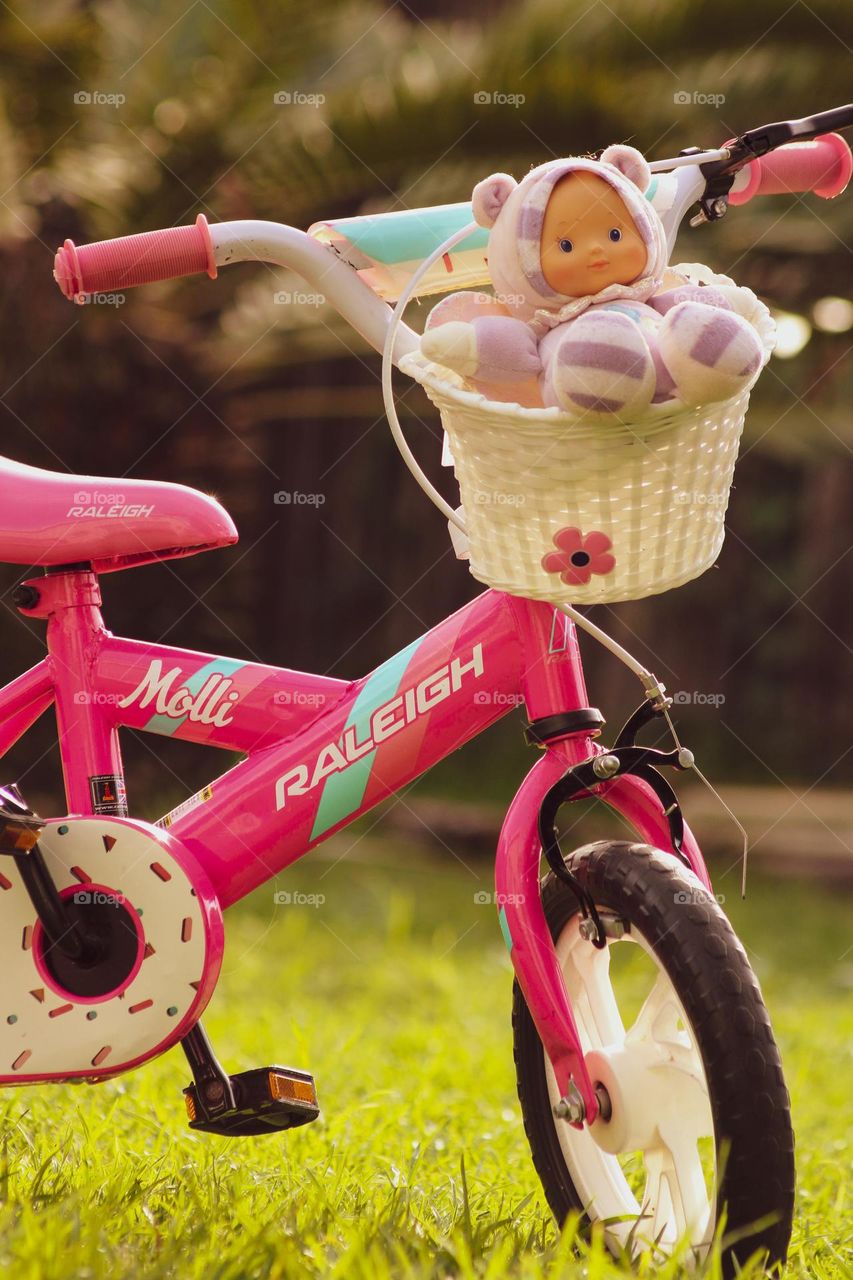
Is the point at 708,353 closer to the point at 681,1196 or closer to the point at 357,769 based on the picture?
the point at 357,769

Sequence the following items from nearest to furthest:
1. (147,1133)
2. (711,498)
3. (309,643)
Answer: (711,498) → (147,1133) → (309,643)

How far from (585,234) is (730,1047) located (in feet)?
2.99

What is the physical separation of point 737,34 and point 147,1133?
4.31m

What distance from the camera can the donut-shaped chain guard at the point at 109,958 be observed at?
1771 millimetres

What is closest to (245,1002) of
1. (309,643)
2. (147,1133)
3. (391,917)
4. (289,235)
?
(391,917)

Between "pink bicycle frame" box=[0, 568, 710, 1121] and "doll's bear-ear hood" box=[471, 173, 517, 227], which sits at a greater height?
"doll's bear-ear hood" box=[471, 173, 517, 227]

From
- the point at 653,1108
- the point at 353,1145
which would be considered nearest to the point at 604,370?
the point at 653,1108

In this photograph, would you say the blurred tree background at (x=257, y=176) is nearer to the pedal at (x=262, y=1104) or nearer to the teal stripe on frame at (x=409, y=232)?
the teal stripe on frame at (x=409, y=232)

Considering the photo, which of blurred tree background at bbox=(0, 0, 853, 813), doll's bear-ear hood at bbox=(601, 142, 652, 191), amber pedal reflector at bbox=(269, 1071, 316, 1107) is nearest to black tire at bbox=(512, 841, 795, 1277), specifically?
amber pedal reflector at bbox=(269, 1071, 316, 1107)

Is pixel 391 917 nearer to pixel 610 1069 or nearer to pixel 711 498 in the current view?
pixel 610 1069

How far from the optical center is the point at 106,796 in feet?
6.26

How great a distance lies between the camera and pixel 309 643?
7824 mm

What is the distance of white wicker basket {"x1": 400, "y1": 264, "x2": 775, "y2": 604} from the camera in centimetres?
145

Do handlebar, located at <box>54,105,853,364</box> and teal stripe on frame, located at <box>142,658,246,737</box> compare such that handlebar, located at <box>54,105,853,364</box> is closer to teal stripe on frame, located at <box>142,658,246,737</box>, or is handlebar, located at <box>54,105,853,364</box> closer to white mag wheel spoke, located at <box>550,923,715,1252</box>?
teal stripe on frame, located at <box>142,658,246,737</box>
